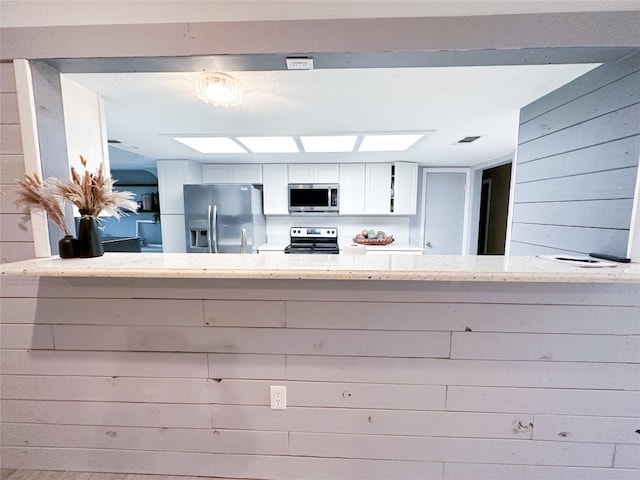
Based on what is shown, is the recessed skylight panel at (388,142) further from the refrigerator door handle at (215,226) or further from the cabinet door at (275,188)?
the refrigerator door handle at (215,226)

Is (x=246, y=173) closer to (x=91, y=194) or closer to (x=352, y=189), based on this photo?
(x=352, y=189)

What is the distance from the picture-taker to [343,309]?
3.76ft

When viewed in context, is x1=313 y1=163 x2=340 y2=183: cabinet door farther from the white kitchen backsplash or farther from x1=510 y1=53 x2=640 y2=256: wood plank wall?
x1=510 y1=53 x2=640 y2=256: wood plank wall

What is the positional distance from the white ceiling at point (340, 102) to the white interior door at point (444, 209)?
152 centimetres

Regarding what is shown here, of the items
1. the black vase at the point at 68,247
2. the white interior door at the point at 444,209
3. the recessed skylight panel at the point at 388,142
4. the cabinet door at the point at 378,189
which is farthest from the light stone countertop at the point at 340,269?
the white interior door at the point at 444,209

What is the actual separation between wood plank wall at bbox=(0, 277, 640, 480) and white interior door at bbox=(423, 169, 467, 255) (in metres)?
3.25

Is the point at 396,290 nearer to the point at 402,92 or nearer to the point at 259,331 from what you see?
the point at 259,331

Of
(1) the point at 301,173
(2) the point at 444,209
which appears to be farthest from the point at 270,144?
(2) the point at 444,209

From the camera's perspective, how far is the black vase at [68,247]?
3.46 ft

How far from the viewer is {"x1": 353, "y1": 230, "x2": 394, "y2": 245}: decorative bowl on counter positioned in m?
3.86

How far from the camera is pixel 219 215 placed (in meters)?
3.32

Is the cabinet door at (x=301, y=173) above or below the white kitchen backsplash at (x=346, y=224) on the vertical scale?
above

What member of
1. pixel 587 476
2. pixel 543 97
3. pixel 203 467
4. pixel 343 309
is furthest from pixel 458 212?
pixel 203 467

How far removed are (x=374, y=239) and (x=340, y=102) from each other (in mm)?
2484
